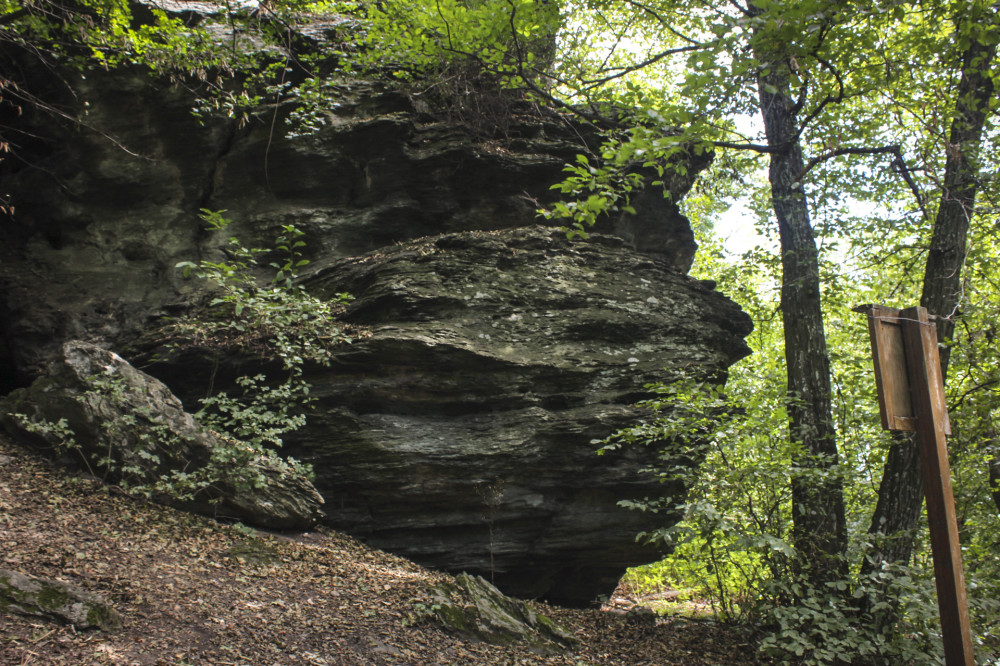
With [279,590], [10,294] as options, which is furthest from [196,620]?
[10,294]

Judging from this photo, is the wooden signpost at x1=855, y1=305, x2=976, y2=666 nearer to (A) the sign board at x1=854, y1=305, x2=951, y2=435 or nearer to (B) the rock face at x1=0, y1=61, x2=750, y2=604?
(A) the sign board at x1=854, y1=305, x2=951, y2=435

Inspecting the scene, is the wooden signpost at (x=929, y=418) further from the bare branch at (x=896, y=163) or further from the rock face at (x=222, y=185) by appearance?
the rock face at (x=222, y=185)

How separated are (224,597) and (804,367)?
256 inches

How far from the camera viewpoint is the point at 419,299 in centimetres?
811

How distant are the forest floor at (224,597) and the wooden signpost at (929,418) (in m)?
2.98

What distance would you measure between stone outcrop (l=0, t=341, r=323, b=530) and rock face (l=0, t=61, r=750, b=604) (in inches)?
37.3

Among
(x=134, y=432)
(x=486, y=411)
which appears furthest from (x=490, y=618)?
(x=134, y=432)

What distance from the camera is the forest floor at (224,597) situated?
13.7 ft

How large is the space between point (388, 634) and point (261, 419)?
2969mm

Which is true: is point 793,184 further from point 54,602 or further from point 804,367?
point 54,602

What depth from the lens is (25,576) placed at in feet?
13.6

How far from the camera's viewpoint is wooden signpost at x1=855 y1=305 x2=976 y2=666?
11.4ft

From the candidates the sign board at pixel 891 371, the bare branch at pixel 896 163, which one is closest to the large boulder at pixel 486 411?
the bare branch at pixel 896 163

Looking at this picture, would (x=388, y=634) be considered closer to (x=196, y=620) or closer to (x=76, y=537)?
(x=196, y=620)
